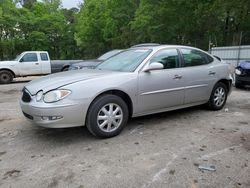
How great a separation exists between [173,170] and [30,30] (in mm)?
30483

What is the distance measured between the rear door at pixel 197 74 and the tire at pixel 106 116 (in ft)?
4.97

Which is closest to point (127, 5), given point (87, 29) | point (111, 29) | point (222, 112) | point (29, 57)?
point (111, 29)

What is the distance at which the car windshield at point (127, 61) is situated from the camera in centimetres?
461

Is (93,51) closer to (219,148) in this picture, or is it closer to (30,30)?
(30,30)

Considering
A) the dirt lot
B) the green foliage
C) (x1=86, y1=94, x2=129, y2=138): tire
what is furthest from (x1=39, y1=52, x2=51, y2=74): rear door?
the green foliage

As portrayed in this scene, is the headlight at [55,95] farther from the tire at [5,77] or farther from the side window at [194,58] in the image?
the tire at [5,77]

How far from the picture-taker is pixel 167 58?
4.93 meters

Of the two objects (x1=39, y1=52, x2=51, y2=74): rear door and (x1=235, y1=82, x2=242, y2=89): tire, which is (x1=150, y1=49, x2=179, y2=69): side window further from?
(x1=39, y1=52, x2=51, y2=74): rear door

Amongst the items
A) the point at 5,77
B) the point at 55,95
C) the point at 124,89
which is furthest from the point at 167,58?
the point at 5,77

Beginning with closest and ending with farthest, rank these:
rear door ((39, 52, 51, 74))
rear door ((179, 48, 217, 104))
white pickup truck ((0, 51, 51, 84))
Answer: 1. rear door ((179, 48, 217, 104))
2. white pickup truck ((0, 51, 51, 84))
3. rear door ((39, 52, 51, 74))

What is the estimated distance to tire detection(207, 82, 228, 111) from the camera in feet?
18.7

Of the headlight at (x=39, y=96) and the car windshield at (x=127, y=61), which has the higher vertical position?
the car windshield at (x=127, y=61)

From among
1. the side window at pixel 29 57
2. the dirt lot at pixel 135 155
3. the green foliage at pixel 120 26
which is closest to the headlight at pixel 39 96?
the dirt lot at pixel 135 155

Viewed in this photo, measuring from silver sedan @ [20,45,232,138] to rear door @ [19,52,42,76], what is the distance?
358 inches
